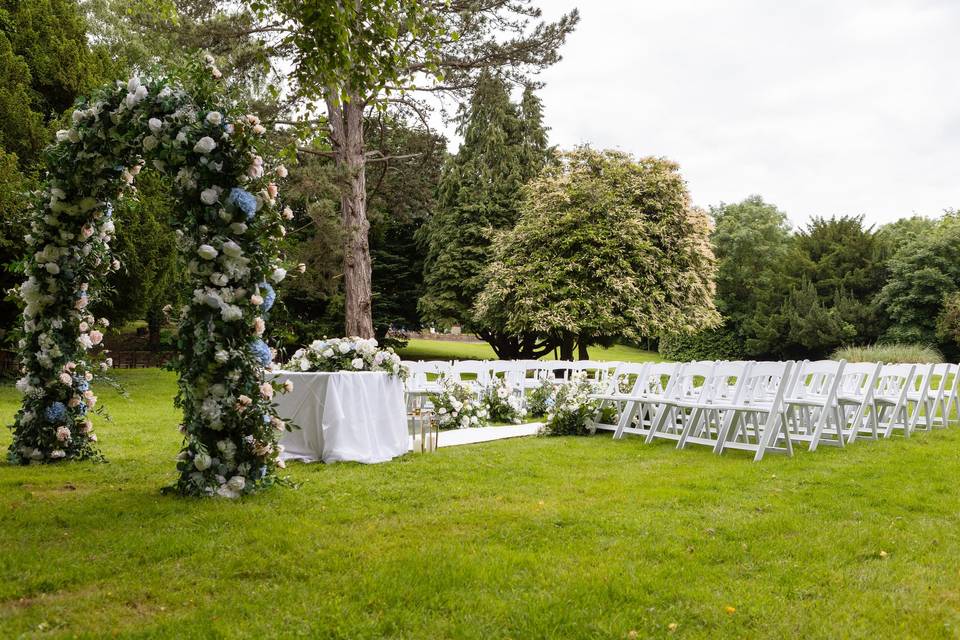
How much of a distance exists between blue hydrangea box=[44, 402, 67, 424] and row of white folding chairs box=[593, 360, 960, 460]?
20.3 ft

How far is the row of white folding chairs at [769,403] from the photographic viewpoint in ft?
26.0

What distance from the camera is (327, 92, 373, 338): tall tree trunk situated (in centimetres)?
1504

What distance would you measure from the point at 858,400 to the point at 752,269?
32946 mm

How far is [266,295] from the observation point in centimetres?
571

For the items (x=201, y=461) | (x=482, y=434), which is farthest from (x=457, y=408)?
(x=201, y=461)

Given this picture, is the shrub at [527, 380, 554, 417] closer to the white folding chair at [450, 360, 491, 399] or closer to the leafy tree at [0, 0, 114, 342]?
the white folding chair at [450, 360, 491, 399]

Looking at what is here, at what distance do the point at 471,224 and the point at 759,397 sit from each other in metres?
17.0

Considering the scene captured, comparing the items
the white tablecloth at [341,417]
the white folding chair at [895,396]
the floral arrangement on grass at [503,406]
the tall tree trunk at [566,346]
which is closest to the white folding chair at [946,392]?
the white folding chair at [895,396]

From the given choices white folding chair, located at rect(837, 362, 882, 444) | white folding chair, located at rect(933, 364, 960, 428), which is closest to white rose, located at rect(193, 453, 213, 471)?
white folding chair, located at rect(837, 362, 882, 444)

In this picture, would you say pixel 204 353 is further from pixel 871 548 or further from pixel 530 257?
pixel 530 257

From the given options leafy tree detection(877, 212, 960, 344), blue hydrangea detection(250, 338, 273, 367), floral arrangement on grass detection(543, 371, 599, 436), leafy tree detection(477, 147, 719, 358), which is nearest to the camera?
blue hydrangea detection(250, 338, 273, 367)

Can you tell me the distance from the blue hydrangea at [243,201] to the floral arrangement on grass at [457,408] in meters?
5.77

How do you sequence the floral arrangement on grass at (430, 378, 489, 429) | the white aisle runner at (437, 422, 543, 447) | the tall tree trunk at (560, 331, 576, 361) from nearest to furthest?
the white aisle runner at (437, 422, 543, 447) → the floral arrangement on grass at (430, 378, 489, 429) → the tall tree trunk at (560, 331, 576, 361)

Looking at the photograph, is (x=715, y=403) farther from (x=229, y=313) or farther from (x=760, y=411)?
(x=229, y=313)
